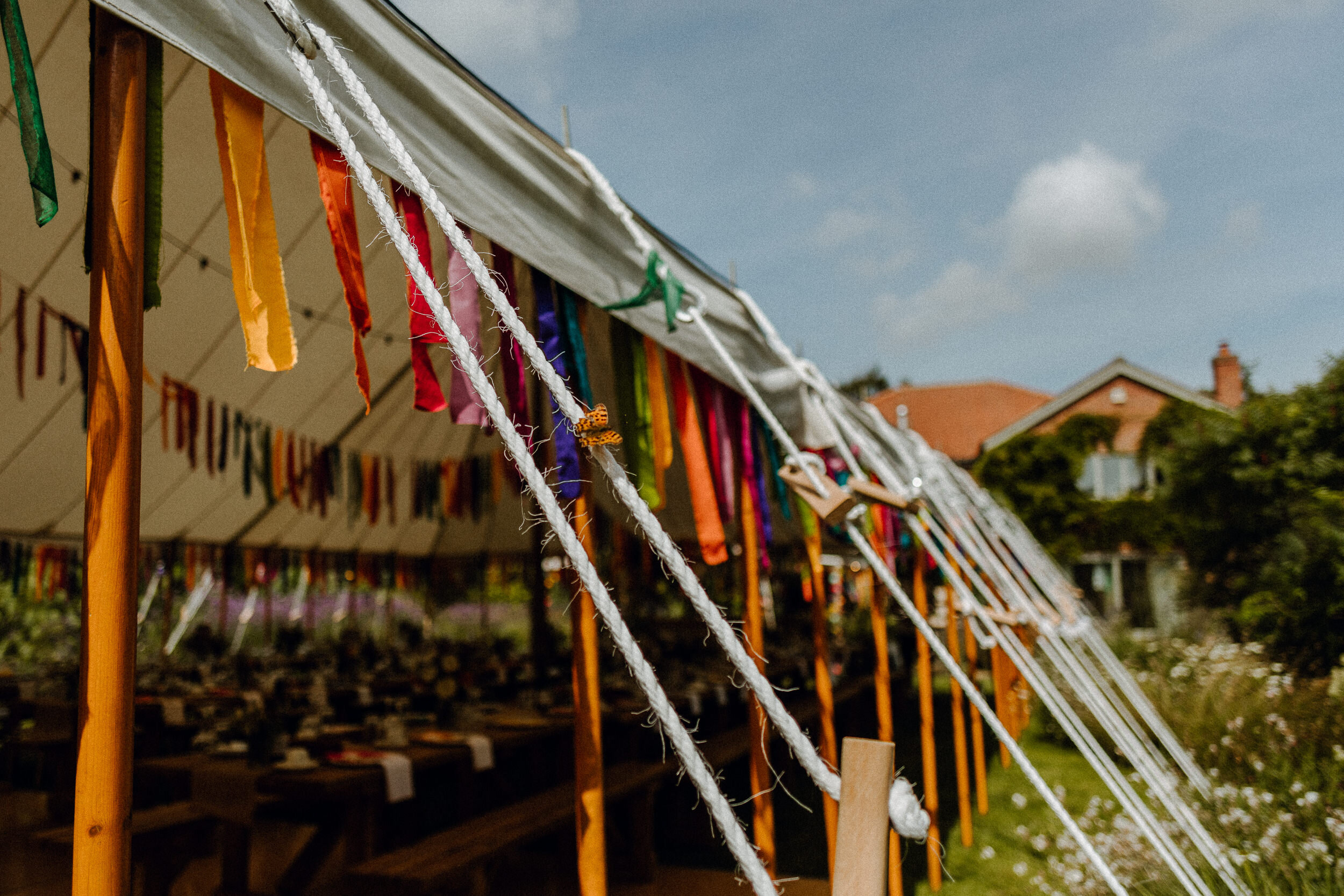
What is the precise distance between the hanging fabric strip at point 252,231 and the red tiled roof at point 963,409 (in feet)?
98.1

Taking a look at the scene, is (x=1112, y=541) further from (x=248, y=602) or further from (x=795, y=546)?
(x=248, y=602)

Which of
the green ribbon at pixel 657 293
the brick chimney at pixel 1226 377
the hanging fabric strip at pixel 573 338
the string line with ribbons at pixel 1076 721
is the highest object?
the brick chimney at pixel 1226 377

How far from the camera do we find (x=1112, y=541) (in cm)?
1908

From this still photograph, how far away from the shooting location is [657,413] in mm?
2840

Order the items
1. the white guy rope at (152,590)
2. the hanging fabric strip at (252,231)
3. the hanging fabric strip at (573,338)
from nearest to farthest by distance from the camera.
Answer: the hanging fabric strip at (252,231)
the hanging fabric strip at (573,338)
the white guy rope at (152,590)

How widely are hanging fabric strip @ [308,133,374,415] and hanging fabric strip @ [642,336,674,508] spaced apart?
3.79ft

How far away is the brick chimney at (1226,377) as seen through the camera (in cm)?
2233

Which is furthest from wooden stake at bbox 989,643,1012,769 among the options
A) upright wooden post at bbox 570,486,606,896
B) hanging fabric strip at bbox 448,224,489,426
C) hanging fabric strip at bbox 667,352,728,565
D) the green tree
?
hanging fabric strip at bbox 448,224,489,426

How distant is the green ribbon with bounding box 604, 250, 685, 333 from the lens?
2.55 metres

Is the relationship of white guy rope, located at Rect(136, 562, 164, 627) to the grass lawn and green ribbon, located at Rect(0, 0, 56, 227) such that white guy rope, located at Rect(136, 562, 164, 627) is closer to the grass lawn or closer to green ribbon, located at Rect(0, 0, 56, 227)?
the grass lawn

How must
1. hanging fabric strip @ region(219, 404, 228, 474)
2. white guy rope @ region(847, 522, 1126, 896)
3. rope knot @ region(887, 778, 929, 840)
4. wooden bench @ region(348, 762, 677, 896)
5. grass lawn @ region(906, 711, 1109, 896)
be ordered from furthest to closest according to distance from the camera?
hanging fabric strip @ region(219, 404, 228, 474) < grass lawn @ region(906, 711, 1109, 896) < wooden bench @ region(348, 762, 677, 896) < white guy rope @ region(847, 522, 1126, 896) < rope knot @ region(887, 778, 929, 840)

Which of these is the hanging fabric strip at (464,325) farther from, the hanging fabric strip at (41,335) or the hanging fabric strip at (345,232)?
the hanging fabric strip at (41,335)

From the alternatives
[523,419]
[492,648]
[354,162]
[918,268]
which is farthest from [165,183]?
[918,268]

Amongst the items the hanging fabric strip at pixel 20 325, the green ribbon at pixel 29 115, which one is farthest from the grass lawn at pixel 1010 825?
the hanging fabric strip at pixel 20 325
